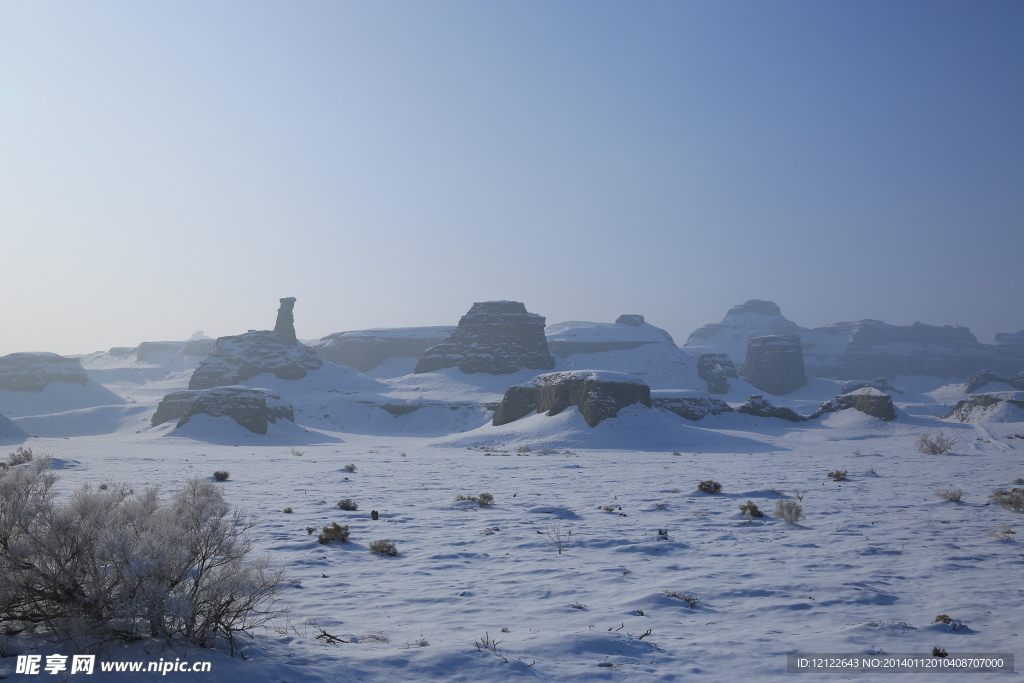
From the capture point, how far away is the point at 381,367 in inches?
5433

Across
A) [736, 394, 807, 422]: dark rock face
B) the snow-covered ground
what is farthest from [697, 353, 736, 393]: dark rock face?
the snow-covered ground

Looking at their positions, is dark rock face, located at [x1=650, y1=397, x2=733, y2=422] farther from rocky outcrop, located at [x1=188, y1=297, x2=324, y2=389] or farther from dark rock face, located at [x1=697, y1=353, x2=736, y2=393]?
rocky outcrop, located at [x1=188, y1=297, x2=324, y2=389]

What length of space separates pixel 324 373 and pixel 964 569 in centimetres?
9321

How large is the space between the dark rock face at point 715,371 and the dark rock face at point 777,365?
112ft

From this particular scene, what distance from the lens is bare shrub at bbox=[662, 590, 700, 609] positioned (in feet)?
24.3

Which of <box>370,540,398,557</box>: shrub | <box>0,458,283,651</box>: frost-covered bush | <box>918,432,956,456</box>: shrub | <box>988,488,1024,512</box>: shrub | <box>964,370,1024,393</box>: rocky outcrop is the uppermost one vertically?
<box>0,458,283,651</box>: frost-covered bush

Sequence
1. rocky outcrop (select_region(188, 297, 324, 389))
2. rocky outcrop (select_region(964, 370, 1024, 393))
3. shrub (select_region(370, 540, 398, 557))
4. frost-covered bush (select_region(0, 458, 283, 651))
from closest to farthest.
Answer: frost-covered bush (select_region(0, 458, 283, 651)), shrub (select_region(370, 540, 398, 557)), rocky outcrop (select_region(188, 297, 324, 389)), rocky outcrop (select_region(964, 370, 1024, 393))

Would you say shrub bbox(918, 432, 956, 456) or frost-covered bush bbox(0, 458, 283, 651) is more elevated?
frost-covered bush bbox(0, 458, 283, 651)

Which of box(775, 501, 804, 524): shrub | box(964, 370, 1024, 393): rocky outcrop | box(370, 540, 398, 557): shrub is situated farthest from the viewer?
box(964, 370, 1024, 393): rocky outcrop

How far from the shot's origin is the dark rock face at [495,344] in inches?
3974

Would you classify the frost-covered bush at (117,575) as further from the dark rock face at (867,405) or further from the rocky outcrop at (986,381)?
the rocky outcrop at (986,381)

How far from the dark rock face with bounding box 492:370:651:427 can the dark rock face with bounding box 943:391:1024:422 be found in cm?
4501

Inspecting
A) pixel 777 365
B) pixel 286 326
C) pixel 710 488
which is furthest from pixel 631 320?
pixel 710 488

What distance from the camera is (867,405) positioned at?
59.5 meters
